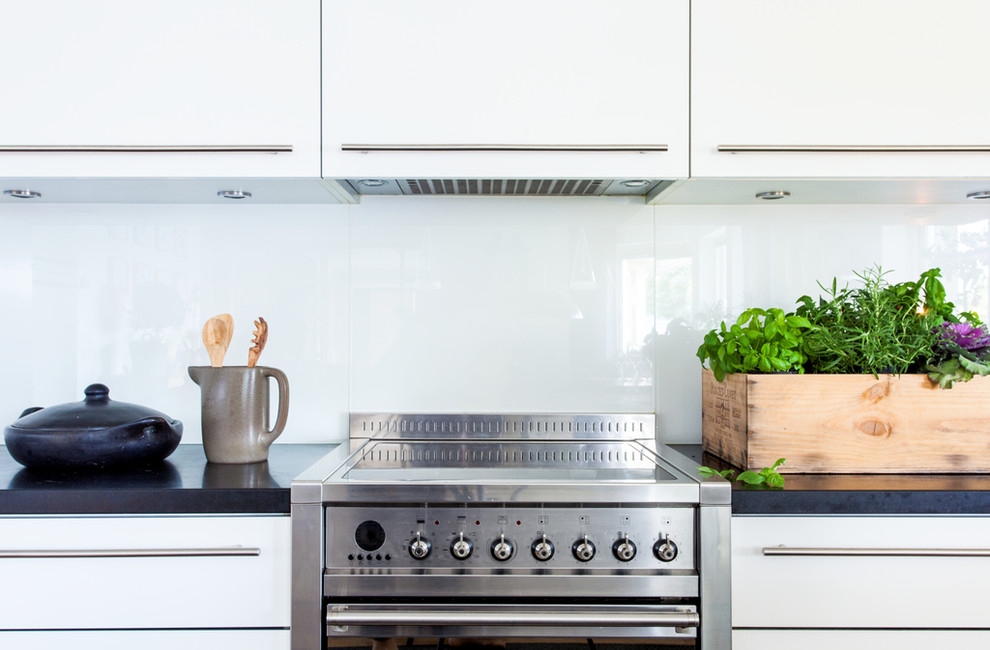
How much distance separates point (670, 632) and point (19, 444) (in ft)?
3.86

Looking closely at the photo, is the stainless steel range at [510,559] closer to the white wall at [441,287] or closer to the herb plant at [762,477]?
the herb plant at [762,477]

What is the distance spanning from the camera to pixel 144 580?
1.08 m

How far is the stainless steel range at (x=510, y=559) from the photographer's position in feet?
3.50

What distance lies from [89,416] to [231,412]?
0.83 ft

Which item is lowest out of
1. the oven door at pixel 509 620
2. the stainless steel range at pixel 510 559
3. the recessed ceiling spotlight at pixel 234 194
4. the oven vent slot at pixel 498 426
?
the oven door at pixel 509 620

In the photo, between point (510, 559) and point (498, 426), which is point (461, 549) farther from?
point (498, 426)

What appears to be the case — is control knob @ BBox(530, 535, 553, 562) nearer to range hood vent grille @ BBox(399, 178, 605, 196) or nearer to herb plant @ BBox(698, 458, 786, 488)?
herb plant @ BBox(698, 458, 786, 488)

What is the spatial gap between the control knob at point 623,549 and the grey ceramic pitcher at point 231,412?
700 mm

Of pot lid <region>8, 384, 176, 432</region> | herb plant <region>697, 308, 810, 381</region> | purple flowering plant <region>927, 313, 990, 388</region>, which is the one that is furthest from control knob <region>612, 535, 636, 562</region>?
pot lid <region>8, 384, 176, 432</region>
